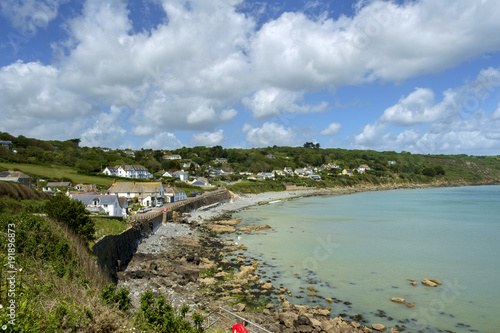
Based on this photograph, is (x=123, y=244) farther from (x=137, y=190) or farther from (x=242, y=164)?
(x=242, y=164)

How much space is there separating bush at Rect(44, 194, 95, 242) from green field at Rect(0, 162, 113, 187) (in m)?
36.1

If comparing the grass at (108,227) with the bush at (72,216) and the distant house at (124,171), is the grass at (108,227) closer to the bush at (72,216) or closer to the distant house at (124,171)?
the bush at (72,216)

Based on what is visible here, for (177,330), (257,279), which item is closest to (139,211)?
(257,279)

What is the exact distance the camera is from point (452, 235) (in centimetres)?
3384

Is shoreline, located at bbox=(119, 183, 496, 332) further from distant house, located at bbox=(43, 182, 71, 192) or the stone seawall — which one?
distant house, located at bbox=(43, 182, 71, 192)

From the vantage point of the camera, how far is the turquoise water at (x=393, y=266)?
49.2 feet

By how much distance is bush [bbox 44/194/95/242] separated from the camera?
17000 millimetres

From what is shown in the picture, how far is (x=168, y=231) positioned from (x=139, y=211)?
670 centimetres

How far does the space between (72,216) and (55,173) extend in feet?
145

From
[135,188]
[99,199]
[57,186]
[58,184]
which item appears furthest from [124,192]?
[99,199]

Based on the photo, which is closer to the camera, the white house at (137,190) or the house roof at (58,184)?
the house roof at (58,184)

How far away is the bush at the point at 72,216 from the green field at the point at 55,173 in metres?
36.1

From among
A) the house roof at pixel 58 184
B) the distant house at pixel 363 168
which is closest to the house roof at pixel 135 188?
the house roof at pixel 58 184

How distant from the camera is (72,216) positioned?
17484 millimetres
